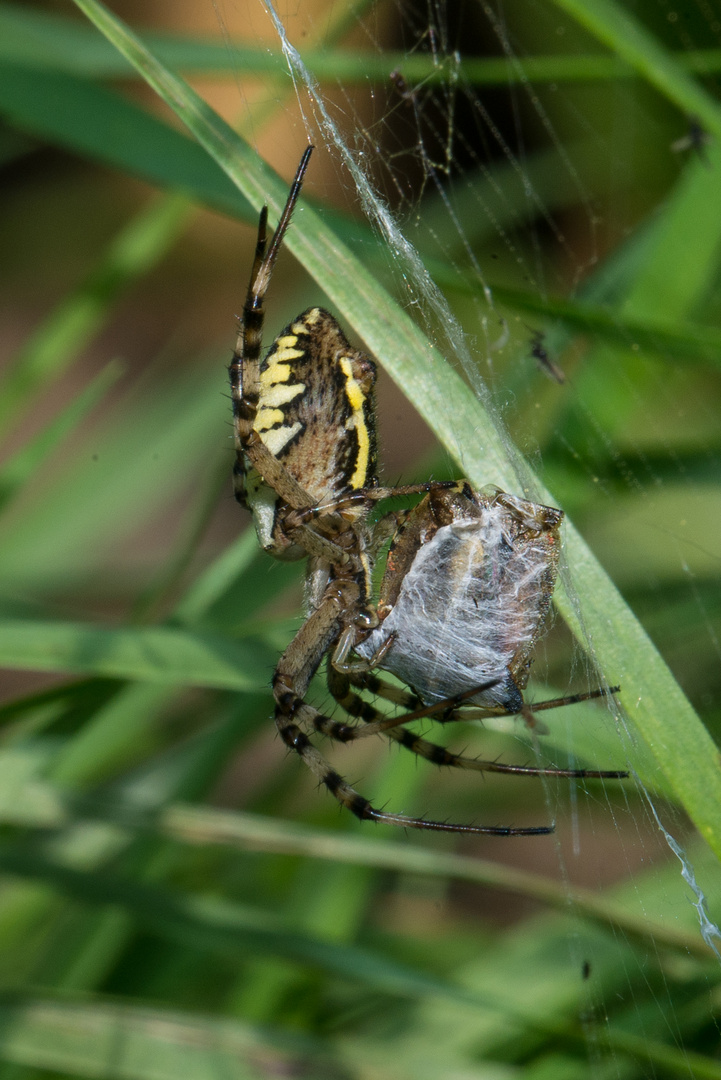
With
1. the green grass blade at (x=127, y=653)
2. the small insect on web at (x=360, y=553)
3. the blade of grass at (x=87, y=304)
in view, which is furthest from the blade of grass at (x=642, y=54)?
the green grass blade at (x=127, y=653)

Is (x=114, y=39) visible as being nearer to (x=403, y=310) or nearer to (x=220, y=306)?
(x=403, y=310)

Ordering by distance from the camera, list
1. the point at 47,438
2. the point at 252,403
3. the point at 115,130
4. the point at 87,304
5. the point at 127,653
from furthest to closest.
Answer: the point at 87,304
the point at 47,438
the point at 115,130
the point at 252,403
the point at 127,653

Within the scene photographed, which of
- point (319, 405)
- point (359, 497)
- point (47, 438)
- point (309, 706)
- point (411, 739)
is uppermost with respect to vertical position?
point (47, 438)

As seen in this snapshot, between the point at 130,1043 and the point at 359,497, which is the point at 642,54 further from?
the point at 130,1043

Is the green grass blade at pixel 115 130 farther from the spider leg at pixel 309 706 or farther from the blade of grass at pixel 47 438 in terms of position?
the spider leg at pixel 309 706

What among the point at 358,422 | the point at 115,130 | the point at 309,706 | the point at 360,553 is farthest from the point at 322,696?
the point at 115,130

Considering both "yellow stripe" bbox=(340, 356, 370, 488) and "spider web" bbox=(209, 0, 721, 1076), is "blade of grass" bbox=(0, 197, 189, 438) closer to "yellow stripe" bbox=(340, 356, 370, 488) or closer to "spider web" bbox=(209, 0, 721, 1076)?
"spider web" bbox=(209, 0, 721, 1076)

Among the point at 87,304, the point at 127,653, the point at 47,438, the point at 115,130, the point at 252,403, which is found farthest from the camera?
the point at 87,304

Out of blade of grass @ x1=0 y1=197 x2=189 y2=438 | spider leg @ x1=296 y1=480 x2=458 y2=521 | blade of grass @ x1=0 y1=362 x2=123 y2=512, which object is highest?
blade of grass @ x1=0 y1=197 x2=189 y2=438

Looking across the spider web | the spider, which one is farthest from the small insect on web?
the spider
